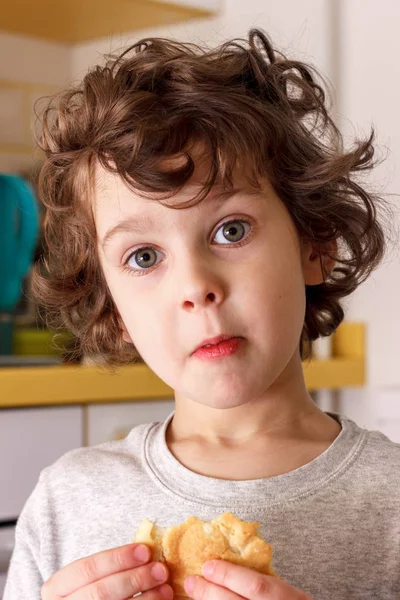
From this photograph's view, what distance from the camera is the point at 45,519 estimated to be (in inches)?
38.6

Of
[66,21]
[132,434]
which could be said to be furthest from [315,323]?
[66,21]

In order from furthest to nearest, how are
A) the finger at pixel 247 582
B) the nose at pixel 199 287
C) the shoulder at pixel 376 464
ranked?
the shoulder at pixel 376 464, the nose at pixel 199 287, the finger at pixel 247 582

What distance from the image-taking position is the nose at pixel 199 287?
803 millimetres

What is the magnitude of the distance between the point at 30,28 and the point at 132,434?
1.52m

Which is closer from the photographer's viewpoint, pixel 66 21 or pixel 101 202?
pixel 101 202

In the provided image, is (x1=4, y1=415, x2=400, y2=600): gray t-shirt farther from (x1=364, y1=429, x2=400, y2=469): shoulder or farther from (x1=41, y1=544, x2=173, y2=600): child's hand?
(x1=41, y1=544, x2=173, y2=600): child's hand

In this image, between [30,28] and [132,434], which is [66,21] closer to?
[30,28]

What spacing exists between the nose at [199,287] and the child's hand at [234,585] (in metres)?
0.21

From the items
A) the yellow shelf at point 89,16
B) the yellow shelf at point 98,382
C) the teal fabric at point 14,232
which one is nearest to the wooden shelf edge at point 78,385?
the yellow shelf at point 98,382

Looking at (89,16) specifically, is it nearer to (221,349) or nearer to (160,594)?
(221,349)

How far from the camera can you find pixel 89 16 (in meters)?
2.17

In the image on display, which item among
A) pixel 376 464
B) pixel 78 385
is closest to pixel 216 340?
pixel 376 464

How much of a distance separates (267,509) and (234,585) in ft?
0.60

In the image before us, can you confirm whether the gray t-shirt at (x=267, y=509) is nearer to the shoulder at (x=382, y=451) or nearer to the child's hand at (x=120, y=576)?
the shoulder at (x=382, y=451)
